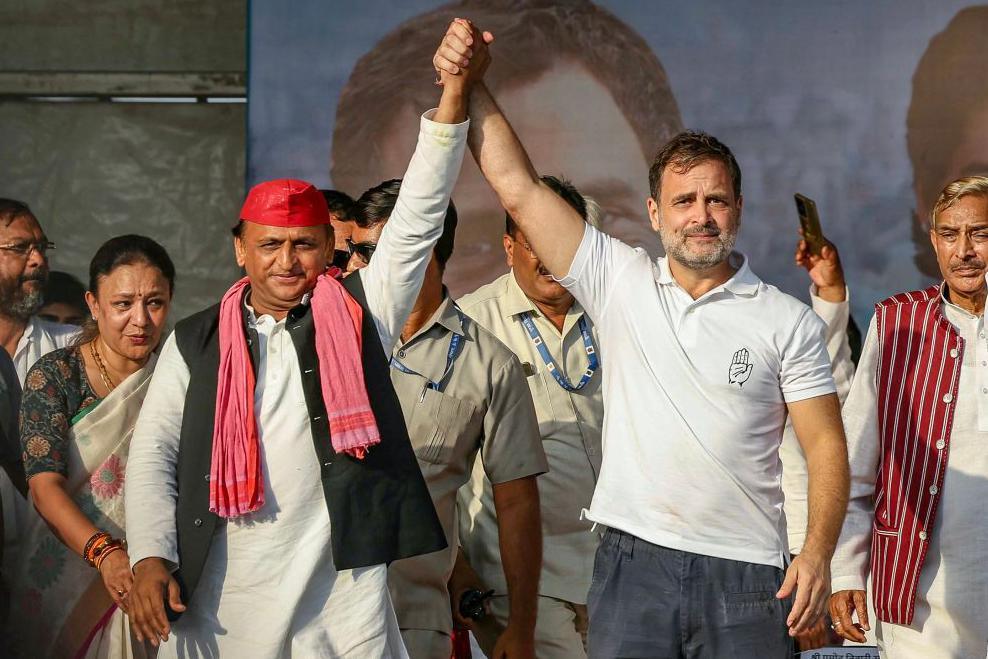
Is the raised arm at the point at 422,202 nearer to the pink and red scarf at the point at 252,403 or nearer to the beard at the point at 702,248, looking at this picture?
the pink and red scarf at the point at 252,403

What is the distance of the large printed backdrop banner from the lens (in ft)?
19.7

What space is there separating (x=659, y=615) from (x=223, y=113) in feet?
13.2

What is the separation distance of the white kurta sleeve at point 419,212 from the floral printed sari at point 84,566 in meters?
1.58

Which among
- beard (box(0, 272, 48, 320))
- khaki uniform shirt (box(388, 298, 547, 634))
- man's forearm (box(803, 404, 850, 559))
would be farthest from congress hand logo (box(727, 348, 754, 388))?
beard (box(0, 272, 48, 320))

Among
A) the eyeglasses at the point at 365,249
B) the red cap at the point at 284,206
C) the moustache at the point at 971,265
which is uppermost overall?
the eyeglasses at the point at 365,249

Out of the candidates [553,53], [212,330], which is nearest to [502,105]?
[553,53]

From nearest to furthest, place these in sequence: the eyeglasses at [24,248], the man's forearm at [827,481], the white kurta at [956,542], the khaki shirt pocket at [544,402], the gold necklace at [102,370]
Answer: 1. the man's forearm at [827,481]
2. the white kurta at [956,542]
3. the gold necklace at [102,370]
4. the khaki shirt pocket at [544,402]
5. the eyeglasses at [24,248]

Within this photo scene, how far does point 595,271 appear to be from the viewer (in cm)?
366

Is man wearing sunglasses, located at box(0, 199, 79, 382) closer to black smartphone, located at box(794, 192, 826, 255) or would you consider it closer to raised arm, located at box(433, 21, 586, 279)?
raised arm, located at box(433, 21, 586, 279)

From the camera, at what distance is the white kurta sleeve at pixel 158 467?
3512 millimetres

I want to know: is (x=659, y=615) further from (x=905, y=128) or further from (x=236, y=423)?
(x=905, y=128)

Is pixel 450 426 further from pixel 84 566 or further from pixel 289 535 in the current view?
pixel 84 566

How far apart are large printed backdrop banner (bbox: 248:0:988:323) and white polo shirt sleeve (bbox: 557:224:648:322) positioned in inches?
97.2

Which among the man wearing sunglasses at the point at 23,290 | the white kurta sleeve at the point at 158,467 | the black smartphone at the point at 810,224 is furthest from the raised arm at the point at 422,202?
the man wearing sunglasses at the point at 23,290
